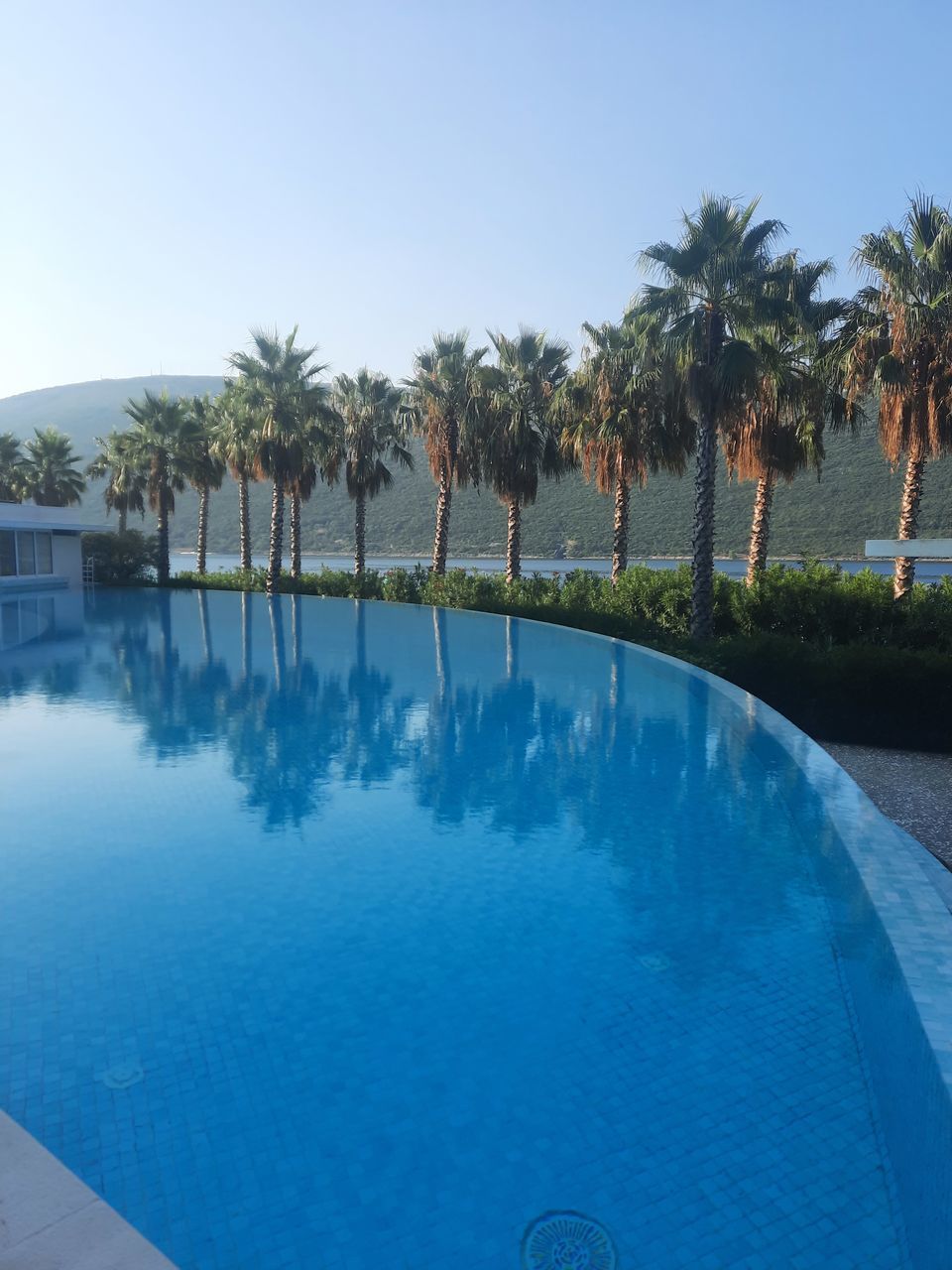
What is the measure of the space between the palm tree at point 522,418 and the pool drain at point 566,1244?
71.4 feet

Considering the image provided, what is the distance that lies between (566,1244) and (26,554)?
1346 inches

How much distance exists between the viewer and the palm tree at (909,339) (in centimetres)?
1627

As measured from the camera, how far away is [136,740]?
10.4 meters

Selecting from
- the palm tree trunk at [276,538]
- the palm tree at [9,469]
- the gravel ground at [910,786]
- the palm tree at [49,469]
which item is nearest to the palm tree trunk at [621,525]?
the gravel ground at [910,786]

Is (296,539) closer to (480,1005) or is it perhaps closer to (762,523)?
(762,523)

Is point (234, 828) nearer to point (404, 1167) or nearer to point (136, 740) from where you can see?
point (136, 740)

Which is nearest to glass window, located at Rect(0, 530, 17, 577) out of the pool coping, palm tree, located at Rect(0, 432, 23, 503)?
palm tree, located at Rect(0, 432, 23, 503)

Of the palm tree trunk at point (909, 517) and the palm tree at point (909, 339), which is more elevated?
the palm tree at point (909, 339)

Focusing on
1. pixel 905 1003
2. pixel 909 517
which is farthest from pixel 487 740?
pixel 909 517

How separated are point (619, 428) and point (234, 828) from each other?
15896mm

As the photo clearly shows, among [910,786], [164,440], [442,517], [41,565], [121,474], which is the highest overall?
[164,440]

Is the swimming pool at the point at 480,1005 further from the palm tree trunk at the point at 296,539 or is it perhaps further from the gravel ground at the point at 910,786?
the palm tree trunk at the point at 296,539

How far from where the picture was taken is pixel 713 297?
16359mm

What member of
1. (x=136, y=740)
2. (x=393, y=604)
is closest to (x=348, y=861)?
(x=136, y=740)
